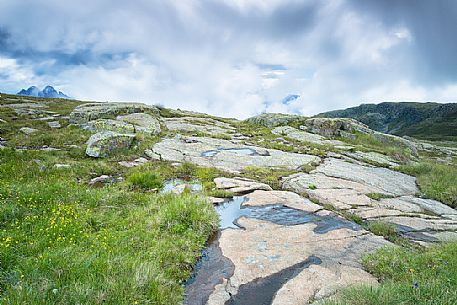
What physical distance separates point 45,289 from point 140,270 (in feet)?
4.86

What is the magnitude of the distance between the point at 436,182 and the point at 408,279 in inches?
481

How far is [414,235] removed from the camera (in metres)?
7.71

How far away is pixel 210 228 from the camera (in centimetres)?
765

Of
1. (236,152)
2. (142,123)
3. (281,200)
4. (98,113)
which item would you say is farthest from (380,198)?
(98,113)

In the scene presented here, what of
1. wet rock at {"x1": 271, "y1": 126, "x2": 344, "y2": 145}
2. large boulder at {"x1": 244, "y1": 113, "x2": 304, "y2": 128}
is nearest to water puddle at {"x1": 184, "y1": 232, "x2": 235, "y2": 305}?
wet rock at {"x1": 271, "y1": 126, "x2": 344, "y2": 145}

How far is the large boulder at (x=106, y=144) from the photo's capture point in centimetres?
1558

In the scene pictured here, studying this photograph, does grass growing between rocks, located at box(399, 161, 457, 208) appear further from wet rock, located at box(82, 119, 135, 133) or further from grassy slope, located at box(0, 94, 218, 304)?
wet rock, located at box(82, 119, 135, 133)

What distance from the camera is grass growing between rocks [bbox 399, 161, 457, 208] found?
12186mm

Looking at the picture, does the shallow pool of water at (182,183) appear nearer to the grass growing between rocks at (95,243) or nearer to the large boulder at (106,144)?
the grass growing between rocks at (95,243)

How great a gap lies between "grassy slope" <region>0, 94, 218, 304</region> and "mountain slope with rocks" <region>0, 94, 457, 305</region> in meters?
0.03

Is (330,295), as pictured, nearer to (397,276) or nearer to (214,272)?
(397,276)

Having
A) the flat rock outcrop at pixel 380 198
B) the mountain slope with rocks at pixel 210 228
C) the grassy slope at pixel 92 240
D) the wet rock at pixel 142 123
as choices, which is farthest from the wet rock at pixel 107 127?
the flat rock outcrop at pixel 380 198

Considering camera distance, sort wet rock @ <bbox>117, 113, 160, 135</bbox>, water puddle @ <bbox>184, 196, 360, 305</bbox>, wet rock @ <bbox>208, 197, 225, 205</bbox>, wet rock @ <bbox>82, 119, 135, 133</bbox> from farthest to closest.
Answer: wet rock @ <bbox>117, 113, 160, 135</bbox> < wet rock @ <bbox>82, 119, 135, 133</bbox> < wet rock @ <bbox>208, 197, 225, 205</bbox> < water puddle @ <bbox>184, 196, 360, 305</bbox>

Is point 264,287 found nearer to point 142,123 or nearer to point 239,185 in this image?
point 239,185
